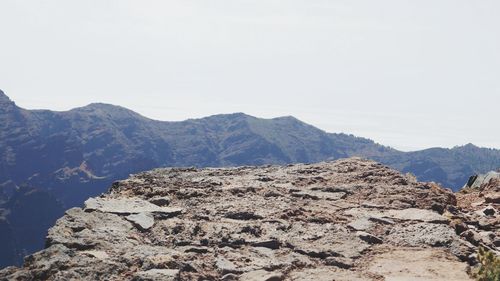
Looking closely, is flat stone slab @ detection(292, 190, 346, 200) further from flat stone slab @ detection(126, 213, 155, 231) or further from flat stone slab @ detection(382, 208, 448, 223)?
flat stone slab @ detection(126, 213, 155, 231)

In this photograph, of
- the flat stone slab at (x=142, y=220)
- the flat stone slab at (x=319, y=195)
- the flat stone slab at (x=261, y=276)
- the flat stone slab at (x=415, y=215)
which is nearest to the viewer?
the flat stone slab at (x=261, y=276)

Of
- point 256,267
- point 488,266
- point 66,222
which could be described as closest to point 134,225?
point 66,222

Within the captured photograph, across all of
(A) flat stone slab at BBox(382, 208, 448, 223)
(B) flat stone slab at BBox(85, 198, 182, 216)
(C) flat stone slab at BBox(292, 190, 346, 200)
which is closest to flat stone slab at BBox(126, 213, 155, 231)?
(B) flat stone slab at BBox(85, 198, 182, 216)

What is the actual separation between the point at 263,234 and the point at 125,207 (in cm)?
353

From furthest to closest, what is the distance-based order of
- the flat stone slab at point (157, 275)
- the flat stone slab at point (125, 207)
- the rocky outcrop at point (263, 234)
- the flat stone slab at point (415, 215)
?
the flat stone slab at point (125, 207)
the flat stone slab at point (415, 215)
the rocky outcrop at point (263, 234)
the flat stone slab at point (157, 275)

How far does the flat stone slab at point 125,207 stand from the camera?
11836mm

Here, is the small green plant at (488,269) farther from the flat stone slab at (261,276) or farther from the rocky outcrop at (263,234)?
the flat stone slab at (261,276)

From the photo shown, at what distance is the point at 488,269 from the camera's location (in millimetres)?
8234

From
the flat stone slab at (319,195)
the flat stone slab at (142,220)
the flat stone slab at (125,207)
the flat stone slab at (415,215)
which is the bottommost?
the flat stone slab at (142,220)

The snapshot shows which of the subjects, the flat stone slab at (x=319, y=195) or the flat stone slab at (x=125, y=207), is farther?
the flat stone slab at (x=319, y=195)

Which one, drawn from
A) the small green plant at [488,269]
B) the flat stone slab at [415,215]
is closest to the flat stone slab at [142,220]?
the flat stone slab at [415,215]

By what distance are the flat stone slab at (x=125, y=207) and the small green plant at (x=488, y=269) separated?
6.52 m

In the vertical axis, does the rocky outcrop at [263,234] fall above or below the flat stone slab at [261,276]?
above

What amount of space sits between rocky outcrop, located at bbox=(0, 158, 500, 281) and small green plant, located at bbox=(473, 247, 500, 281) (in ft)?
1.31
